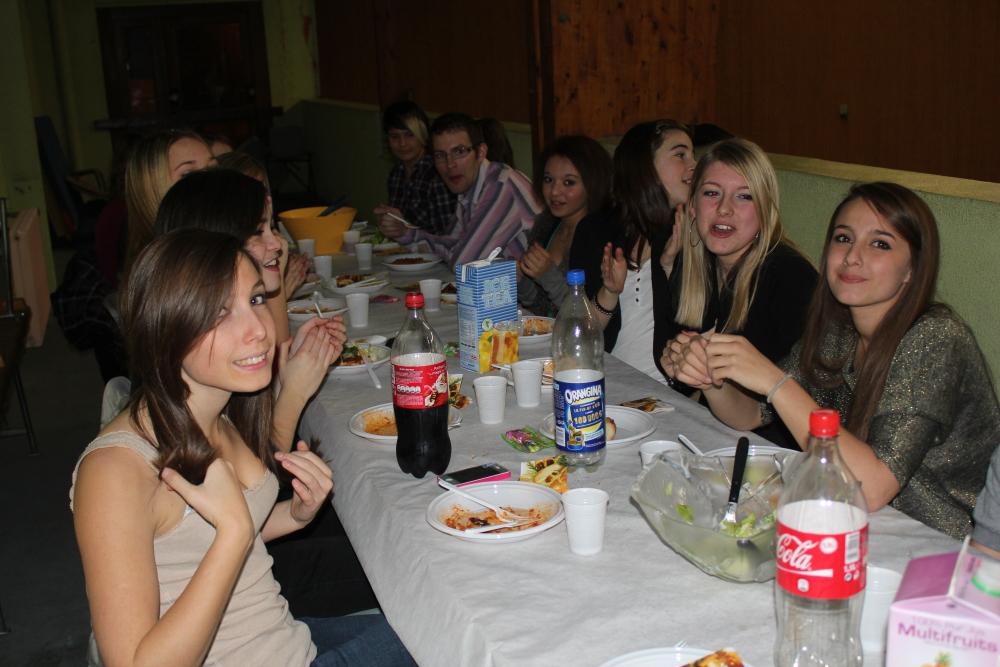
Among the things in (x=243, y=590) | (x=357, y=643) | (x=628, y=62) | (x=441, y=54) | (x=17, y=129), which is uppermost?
(x=441, y=54)

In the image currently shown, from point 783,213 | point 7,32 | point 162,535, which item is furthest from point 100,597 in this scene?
point 7,32

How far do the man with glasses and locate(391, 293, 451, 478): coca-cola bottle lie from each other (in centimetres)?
223

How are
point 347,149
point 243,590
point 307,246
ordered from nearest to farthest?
point 243,590
point 307,246
point 347,149

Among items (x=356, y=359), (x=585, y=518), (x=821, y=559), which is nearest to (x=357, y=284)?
(x=356, y=359)

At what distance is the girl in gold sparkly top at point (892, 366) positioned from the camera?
1796 mm

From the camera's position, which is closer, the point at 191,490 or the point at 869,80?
the point at 191,490

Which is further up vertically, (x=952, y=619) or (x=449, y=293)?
(x=952, y=619)

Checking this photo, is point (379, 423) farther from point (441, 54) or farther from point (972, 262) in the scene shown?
point (441, 54)

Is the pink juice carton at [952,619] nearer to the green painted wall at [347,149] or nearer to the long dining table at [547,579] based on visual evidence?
the long dining table at [547,579]

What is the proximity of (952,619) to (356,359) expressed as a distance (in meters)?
2.03

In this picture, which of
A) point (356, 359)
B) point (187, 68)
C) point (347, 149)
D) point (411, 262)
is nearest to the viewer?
point (356, 359)

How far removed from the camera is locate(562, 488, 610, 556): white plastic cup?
4.91 ft

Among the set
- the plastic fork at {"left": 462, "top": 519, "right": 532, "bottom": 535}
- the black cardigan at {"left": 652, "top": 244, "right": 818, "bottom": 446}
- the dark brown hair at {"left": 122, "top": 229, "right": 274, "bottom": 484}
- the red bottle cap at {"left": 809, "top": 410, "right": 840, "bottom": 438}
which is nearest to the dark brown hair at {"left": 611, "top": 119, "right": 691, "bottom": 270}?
the black cardigan at {"left": 652, "top": 244, "right": 818, "bottom": 446}

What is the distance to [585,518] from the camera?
150cm
